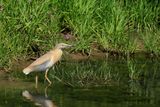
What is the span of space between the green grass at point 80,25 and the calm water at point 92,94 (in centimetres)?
166

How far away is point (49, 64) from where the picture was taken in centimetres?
1105

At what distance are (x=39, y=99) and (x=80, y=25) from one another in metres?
4.08

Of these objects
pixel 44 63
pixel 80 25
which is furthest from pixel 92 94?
pixel 80 25

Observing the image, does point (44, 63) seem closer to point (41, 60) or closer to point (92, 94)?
point (41, 60)

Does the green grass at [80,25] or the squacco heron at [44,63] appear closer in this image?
the squacco heron at [44,63]

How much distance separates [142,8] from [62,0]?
1.79 m

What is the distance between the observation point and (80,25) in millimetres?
13602

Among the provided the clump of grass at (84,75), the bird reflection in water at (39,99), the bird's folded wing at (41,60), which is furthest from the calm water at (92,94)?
the bird's folded wing at (41,60)

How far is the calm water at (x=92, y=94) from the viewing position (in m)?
9.52

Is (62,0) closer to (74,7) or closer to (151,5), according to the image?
(74,7)

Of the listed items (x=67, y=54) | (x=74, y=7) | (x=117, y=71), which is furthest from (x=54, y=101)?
(x=74, y=7)

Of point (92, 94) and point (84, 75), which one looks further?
point (84, 75)

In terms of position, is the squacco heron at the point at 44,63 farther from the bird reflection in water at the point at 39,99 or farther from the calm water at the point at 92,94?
the bird reflection in water at the point at 39,99

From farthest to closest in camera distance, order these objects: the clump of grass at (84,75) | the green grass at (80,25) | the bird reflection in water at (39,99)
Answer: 1. the green grass at (80,25)
2. the clump of grass at (84,75)
3. the bird reflection in water at (39,99)
